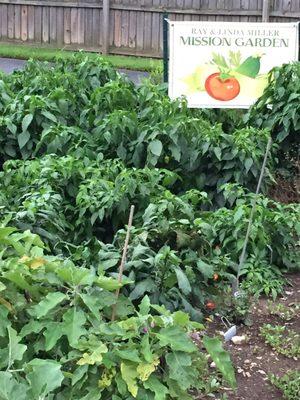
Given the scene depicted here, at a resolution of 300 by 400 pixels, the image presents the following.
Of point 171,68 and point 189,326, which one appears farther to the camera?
point 171,68

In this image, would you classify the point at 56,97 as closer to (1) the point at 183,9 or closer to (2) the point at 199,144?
(2) the point at 199,144

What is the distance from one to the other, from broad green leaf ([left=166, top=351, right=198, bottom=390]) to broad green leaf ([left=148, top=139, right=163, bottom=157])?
2.88 m

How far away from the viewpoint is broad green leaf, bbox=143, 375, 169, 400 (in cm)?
275

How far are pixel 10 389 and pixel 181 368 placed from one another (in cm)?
72

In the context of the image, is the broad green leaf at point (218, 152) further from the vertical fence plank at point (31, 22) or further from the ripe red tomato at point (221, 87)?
the vertical fence plank at point (31, 22)

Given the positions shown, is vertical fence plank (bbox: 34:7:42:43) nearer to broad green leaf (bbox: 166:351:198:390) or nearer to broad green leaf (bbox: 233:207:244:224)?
broad green leaf (bbox: 233:207:244:224)

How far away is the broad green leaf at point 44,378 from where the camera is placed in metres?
2.45

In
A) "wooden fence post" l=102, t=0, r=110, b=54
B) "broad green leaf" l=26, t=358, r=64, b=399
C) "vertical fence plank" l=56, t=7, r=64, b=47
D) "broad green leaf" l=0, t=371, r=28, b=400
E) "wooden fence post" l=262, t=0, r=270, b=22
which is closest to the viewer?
"broad green leaf" l=0, t=371, r=28, b=400

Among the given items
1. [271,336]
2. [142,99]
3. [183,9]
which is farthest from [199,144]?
[183,9]

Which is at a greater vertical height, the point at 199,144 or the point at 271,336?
the point at 199,144

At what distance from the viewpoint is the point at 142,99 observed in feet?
21.5

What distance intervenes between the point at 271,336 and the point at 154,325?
1392mm

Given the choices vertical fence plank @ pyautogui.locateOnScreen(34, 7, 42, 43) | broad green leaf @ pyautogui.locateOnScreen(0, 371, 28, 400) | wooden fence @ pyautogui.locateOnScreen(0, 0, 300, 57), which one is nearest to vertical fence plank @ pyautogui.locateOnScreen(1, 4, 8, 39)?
wooden fence @ pyautogui.locateOnScreen(0, 0, 300, 57)

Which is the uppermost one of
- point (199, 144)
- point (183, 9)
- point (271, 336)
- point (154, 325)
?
point (183, 9)
